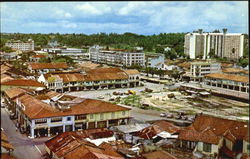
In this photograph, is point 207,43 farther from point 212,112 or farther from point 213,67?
Result: point 212,112

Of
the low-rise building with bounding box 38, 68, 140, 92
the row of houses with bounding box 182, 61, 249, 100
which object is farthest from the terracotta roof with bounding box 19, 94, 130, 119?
the row of houses with bounding box 182, 61, 249, 100

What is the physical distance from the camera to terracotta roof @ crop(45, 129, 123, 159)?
291 cm

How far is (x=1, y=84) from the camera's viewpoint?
7.39 feet

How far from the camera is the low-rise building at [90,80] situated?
8.34 metres

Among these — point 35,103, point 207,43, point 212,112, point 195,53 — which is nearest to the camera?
point 35,103

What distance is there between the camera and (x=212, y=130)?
3.83 metres

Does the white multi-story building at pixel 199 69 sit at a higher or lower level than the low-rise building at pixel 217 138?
higher

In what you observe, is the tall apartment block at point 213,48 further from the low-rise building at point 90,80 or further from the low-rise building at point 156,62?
the low-rise building at point 90,80

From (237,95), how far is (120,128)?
501cm

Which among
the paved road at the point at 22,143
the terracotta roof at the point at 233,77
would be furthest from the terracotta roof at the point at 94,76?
the paved road at the point at 22,143

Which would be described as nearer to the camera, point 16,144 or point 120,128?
point 16,144

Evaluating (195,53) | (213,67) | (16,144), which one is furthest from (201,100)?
(195,53)

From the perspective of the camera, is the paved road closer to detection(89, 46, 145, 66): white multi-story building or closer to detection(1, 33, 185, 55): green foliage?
detection(89, 46, 145, 66): white multi-story building

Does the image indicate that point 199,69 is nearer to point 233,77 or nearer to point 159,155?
point 233,77
